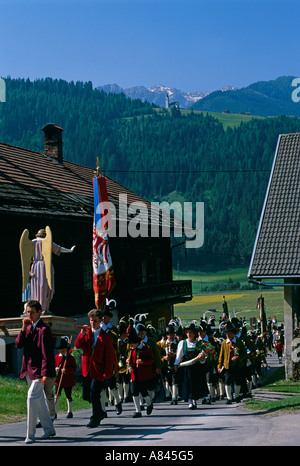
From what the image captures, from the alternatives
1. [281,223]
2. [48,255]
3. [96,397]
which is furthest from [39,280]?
[281,223]

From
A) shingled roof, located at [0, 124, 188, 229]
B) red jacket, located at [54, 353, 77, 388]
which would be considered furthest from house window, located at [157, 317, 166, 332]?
red jacket, located at [54, 353, 77, 388]

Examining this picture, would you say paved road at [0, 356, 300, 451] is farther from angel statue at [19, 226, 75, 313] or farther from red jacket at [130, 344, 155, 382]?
angel statue at [19, 226, 75, 313]

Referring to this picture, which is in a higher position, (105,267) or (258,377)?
(105,267)

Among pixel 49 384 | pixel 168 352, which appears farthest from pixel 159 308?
pixel 49 384

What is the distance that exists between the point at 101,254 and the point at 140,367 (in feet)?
10.8

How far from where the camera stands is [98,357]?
12008mm

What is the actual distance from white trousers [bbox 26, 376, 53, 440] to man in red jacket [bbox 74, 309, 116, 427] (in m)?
1.35

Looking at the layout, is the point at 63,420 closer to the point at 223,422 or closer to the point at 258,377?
the point at 223,422

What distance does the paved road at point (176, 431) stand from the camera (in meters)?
9.78

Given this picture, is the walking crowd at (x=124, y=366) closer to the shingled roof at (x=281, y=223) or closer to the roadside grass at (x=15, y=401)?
the roadside grass at (x=15, y=401)

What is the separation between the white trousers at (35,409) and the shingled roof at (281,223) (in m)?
14.0

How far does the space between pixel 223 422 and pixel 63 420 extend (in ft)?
11.1

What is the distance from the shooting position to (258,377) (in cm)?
2389

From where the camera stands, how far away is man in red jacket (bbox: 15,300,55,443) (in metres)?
10.4
